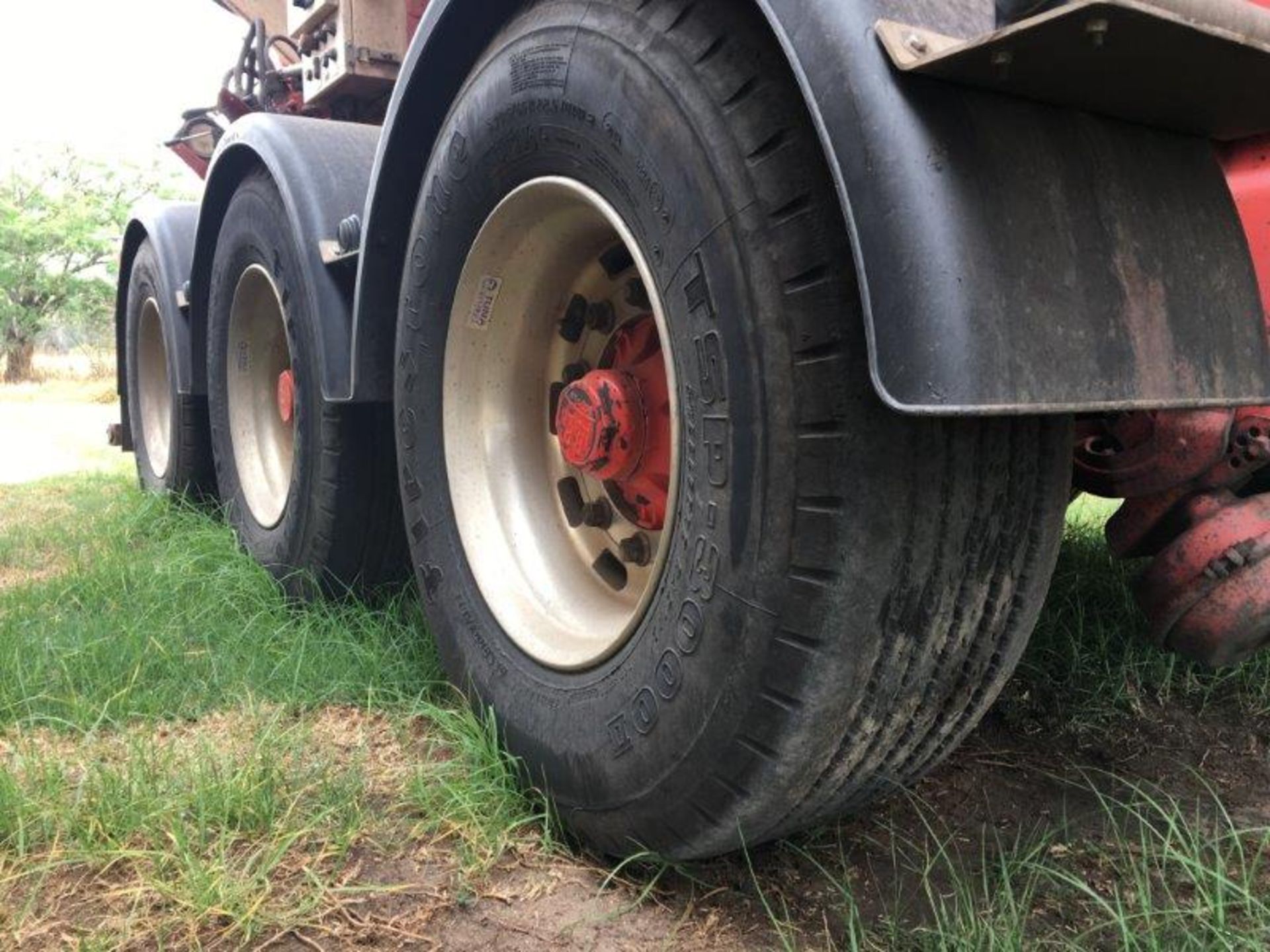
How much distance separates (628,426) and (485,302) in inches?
16.0

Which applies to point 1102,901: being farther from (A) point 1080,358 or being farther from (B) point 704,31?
(B) point 704,31

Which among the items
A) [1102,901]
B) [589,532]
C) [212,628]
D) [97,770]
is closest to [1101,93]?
[1102,901]

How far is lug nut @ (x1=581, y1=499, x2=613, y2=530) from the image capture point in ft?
5.89

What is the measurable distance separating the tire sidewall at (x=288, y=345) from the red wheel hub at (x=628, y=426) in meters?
0.95

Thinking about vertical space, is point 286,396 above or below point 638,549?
above

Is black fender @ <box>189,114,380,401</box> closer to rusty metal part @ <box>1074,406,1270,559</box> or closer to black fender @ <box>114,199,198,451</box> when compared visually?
black fender @ <box>114,199,198,451</box>

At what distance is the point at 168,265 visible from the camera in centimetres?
374

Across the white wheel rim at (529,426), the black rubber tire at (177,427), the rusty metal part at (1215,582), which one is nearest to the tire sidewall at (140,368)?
the black rubber tire at (177,427)

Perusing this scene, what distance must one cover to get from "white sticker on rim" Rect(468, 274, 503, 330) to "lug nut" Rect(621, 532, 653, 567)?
18.5 inches

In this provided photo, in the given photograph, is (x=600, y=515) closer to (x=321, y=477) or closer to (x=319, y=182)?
(x=321, y=477)

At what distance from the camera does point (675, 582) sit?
132 cm

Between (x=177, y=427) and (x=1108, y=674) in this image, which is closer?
(x=1108, y=674)

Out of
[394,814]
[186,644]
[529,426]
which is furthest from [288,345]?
[394,814]

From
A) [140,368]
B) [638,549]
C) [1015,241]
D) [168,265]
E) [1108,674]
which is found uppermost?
[168,265]
